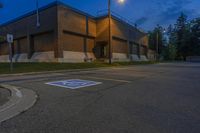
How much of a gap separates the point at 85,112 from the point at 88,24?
99.8 feet

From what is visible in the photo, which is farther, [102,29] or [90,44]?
[102,29]

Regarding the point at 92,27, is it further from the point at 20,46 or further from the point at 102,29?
the point at 20,46

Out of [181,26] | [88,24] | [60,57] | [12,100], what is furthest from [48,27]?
[181,26]

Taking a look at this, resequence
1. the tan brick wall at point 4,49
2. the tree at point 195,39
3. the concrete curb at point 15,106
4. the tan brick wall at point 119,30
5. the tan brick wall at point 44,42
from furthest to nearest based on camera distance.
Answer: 1. the tree at point 195,39
2. the tan brick wall at point 4,49
3. the tan brick wall at point 119,30
4. the tan brick wall at point 44,42
5. the concrete curb at point 15,106

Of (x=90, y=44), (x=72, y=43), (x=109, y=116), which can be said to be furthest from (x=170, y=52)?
(x=109, y=116)

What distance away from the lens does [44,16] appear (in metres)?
30.4

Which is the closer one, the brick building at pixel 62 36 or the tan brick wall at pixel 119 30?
the brick building at pixel 62 36

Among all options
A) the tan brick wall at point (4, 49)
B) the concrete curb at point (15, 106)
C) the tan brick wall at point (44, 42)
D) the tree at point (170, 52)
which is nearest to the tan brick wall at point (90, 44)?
the tan brick wall at point (44, 42)

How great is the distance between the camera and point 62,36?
95.0 ft

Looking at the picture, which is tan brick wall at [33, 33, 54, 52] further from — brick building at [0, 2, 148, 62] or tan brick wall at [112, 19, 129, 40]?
tan brick wall at [112, 19, 129, 40]

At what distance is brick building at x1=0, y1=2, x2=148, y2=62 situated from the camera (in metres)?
28.9

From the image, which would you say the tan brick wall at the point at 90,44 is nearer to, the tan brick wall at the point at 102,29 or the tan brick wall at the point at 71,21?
the tan brick wall at the point at 102,29

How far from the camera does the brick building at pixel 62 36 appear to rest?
28.9 m

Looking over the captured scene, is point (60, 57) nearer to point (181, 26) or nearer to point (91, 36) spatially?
point (91, 36)
